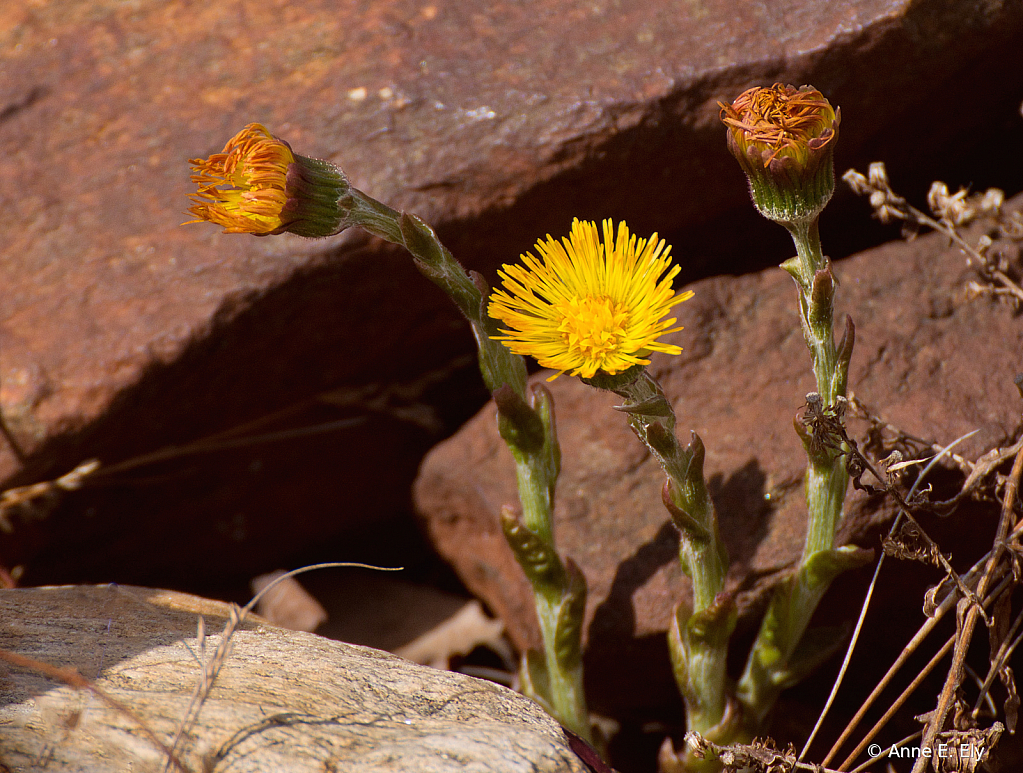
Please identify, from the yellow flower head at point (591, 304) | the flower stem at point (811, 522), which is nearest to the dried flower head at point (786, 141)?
the flower stem at point (811, 522)

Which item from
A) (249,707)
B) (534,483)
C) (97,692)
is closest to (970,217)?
(534,483)

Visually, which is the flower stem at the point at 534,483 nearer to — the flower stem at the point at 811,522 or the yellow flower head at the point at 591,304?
the yellow flower head at the point at 591,304

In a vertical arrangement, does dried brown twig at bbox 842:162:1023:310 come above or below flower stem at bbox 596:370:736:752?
above

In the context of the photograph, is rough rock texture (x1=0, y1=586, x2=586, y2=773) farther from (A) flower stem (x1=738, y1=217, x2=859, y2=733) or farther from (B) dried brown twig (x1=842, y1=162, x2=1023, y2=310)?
(B) dried brown twig (x1=842, y1=162, x2=1023, y2=310)

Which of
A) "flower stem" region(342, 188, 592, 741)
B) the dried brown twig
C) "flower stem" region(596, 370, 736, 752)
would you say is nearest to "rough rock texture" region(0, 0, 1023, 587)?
the dried brown twig

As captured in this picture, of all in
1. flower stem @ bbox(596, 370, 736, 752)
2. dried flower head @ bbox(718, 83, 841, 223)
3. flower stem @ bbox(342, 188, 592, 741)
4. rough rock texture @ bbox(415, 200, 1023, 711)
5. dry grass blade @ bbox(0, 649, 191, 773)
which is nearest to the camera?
dry grass blade @ bbox(0, 649, 191, 773)

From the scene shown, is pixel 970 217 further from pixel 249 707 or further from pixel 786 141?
pixel 249 707
